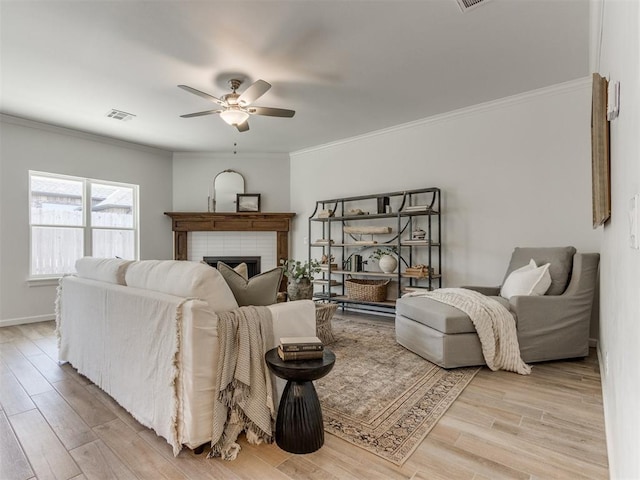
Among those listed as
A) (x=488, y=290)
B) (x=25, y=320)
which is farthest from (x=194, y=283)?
(x=25, y=320)

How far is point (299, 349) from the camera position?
1759 millimetres

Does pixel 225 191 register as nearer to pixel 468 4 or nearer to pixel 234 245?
pixel 234 245

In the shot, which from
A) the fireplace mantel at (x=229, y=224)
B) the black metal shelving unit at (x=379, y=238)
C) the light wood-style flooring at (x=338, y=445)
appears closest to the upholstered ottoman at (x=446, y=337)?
the light wood-style flooring at (x=338, y=445)

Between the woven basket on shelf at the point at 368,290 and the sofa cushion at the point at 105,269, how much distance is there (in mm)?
3000

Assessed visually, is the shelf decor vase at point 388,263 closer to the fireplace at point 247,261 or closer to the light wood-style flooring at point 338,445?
the light wood-style flooring at point 338,445

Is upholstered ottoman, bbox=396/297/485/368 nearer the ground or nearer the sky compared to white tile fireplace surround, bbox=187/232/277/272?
nearer the ground

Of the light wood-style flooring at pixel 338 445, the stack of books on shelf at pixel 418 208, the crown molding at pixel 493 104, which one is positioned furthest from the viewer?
the stack of books on shelf at pixel 418 208

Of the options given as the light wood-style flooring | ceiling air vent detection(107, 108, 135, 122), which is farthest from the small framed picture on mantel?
the light wood-style flooring

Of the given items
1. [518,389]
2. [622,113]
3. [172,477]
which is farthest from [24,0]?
[518,389]

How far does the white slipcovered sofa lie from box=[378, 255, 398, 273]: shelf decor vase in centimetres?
269

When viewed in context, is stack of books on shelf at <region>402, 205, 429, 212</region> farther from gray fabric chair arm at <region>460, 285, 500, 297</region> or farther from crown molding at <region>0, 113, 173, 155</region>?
crown molding at <region>0, 113, 173, 155</region>

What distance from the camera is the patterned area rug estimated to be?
6.19ft

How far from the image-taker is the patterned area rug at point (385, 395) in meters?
1.89

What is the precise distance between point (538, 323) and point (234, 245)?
479 centimetres
